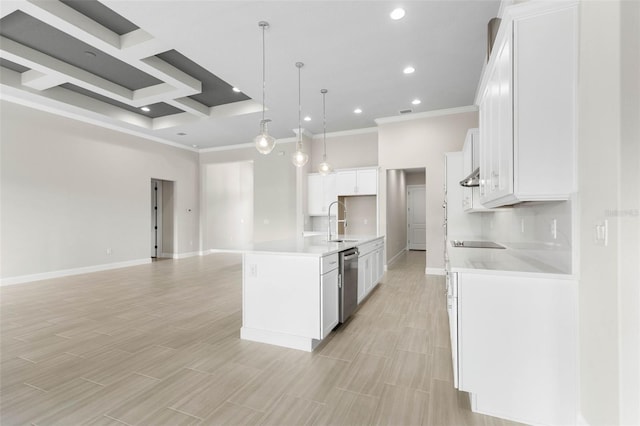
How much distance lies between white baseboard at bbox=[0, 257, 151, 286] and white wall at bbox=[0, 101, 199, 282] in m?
0.06

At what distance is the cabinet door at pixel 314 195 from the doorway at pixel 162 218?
4214 mm

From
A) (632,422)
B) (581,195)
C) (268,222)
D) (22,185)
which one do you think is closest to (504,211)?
(581,195)

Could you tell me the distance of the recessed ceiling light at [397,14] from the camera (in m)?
2.96

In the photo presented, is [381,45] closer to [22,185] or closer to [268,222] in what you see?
[268,222]

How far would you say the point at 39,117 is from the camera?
5535 mm

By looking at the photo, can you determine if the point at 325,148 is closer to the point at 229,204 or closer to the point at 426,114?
the point at 426,114

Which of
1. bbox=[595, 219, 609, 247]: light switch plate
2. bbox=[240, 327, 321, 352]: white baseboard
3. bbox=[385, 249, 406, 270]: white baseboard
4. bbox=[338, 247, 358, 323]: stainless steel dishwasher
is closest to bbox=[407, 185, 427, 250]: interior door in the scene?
bbox=[385, 249, 406, 270]: white baseboard

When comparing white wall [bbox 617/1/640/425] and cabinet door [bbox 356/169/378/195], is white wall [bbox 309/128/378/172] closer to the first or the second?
cabinet door [bbox 356/169/378/195]

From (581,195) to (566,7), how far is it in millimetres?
1038

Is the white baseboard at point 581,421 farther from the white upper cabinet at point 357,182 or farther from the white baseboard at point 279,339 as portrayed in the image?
the white upper cabinet at point 357,182

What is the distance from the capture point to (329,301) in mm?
2840

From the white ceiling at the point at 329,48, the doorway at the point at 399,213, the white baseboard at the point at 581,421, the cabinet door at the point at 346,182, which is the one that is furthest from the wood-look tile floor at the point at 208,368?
the white ceiling at the point at 329,48

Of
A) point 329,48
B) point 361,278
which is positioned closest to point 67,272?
point 361,278

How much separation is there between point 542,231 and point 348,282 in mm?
1854
